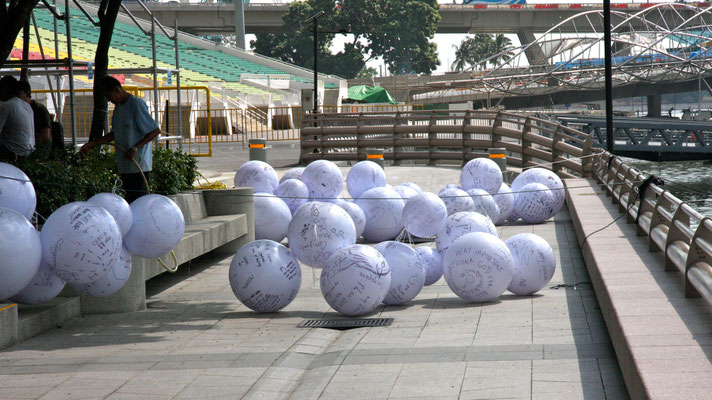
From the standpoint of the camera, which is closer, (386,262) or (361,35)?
(386,262)

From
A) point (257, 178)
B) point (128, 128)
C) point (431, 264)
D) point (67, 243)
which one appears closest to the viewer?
point (67, 243)

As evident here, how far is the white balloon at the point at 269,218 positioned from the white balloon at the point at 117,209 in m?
6.01

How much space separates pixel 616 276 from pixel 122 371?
435 centimetres

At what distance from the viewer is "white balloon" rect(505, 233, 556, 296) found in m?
9.76

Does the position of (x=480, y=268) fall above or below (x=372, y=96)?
below

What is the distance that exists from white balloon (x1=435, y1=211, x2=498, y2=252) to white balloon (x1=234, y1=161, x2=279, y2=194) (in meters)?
5.64

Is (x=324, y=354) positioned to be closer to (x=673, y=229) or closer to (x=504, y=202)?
(x=673, y=229)

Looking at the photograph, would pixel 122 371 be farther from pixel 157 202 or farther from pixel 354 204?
A: pixel 354 204

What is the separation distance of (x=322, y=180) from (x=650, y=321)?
1079cm

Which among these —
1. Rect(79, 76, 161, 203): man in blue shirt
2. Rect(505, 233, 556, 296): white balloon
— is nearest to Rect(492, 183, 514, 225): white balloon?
Rect(505, 233, 556, 296): white balloon

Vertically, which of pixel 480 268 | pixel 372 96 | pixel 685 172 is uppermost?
pixel 372 96

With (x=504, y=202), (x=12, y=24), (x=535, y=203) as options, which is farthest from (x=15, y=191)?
(x=535, y=203)

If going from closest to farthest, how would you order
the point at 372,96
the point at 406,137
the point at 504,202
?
1. the point at 504,202
2. the point at 406,137
3. the point at 372,96

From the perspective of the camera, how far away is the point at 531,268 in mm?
9742
